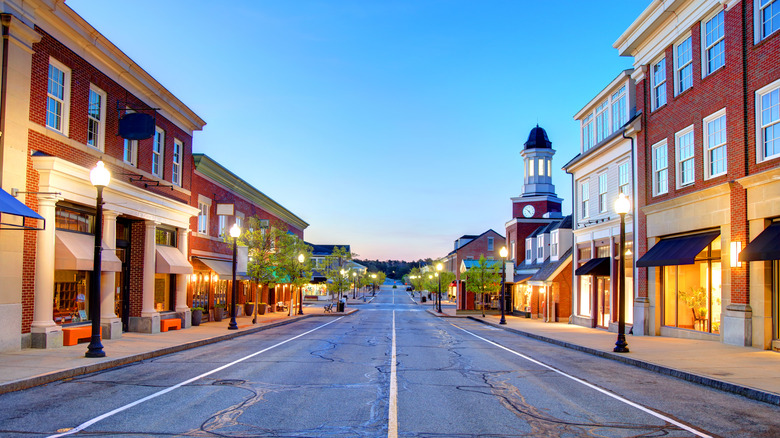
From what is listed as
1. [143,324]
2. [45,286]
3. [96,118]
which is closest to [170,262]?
[143,324]

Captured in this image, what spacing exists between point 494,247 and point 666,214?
46.7 metres

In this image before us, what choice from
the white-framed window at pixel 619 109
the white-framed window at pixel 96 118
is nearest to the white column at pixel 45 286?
the white-framed window at pixel 96 118

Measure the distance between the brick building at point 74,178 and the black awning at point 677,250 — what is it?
750 inches

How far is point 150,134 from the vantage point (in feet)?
68.7

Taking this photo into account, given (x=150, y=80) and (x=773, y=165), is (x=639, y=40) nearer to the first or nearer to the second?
(x=773, y=165)

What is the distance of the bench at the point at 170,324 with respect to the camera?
78.5ft

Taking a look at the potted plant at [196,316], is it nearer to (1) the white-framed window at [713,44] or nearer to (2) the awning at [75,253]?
(2) the awning at [75,253]

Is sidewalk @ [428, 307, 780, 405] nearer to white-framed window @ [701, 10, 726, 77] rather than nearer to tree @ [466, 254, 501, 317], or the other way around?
white-framed window @ [701, 10, 726, 77]

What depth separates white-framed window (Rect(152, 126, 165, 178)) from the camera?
25.1m

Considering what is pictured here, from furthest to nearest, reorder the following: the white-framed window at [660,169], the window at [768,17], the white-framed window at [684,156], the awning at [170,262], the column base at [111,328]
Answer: the awning at [170,262]
the white-framed window at [660,169]
the white-framed window at [684,156]
the column base at [111,328]
the window at [768,17]

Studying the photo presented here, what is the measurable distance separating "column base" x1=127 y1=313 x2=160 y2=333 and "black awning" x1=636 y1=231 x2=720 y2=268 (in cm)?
1915

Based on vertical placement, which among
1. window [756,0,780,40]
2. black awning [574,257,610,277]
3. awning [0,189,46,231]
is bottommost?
black awning [574,257,610,277]

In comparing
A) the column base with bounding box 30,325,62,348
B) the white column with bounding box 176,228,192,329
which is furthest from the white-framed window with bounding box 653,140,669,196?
the column base with bounding box 30,325,62,348

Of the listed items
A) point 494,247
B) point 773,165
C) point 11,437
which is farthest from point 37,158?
point 494,247
